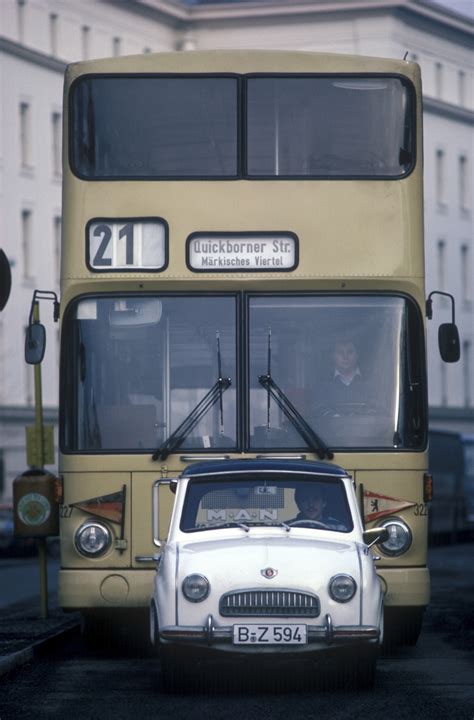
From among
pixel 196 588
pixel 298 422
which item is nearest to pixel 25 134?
pixel 298 422

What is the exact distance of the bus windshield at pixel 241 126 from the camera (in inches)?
598

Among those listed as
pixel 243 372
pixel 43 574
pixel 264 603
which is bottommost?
pixel 43 574

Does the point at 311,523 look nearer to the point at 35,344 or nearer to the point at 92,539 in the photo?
the point at 92,539

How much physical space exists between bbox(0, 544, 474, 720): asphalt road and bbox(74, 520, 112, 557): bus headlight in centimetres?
91

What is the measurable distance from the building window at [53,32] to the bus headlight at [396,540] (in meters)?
66.5

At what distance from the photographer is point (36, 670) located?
1478 centimetres

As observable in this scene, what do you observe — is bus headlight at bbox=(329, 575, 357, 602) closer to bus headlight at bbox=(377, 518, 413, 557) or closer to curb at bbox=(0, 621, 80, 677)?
bus headlight at bbox=(377, 518, 413, 557)

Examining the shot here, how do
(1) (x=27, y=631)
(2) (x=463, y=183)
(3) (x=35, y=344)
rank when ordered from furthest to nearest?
1. (2) (x=463, y=183)
2. (1) (x=27, y=631)
3. (3) (x=35, y=344)

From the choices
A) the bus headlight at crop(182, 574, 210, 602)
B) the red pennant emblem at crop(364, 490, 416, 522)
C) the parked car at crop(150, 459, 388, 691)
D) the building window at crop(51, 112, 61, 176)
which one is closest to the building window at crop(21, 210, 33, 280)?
the building window at crop(51, 112, 61, 176)

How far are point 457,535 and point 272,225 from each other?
4228 cm

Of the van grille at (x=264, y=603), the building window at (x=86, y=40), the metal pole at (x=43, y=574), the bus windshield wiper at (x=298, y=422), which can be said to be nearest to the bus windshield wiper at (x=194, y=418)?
the bus windshield wiper at (x=298, y=422)

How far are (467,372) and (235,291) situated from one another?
260ft

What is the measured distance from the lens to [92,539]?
14.8 meters

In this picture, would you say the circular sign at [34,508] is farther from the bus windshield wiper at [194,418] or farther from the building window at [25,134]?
the building window at [25,134]
